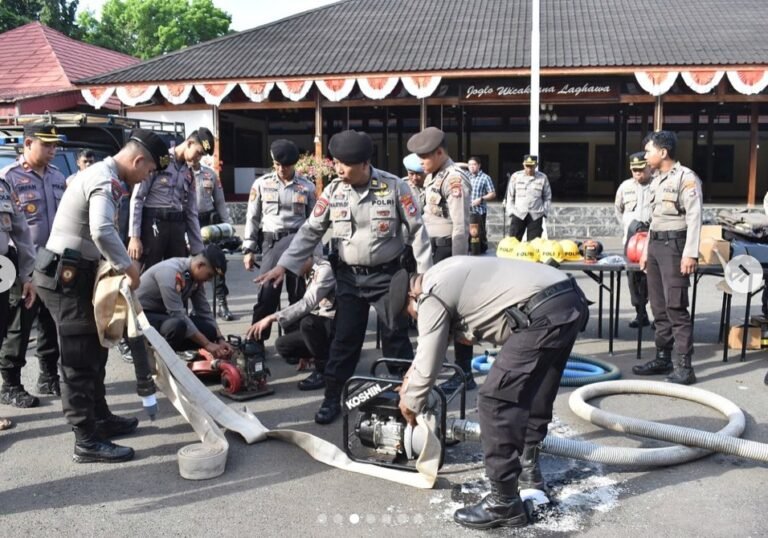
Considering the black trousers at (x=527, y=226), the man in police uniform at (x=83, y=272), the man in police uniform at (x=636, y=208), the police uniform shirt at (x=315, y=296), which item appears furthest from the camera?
the black trousers at (x=527, y=226)

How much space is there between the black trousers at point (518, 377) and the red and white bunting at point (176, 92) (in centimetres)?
1572

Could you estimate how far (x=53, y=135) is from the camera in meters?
5.57

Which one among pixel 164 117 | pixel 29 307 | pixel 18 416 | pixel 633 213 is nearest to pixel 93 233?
pixel 29 307

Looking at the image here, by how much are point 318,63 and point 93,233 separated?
46.5 feet

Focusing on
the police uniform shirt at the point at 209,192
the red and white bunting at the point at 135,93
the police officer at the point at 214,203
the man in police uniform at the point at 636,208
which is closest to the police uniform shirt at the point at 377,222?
the man in police uniform at the point at 636,208

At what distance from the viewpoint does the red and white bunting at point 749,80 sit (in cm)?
1495

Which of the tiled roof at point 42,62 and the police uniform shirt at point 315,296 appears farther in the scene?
the tiled roof at point 42,62

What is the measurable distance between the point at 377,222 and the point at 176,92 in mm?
14330

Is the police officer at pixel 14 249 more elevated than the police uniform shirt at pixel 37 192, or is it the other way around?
the police uniform shirt at pixel 37 192

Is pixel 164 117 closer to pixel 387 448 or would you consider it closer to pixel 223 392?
pixel 223 392

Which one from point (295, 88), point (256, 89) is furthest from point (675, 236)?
point (256, 89)

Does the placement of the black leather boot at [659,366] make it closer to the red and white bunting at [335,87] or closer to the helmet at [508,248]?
the helmet at [508,248]

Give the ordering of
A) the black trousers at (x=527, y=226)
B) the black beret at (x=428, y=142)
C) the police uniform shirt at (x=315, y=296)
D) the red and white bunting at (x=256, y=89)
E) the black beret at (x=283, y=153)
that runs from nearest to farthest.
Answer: the black beret at (x=428, y=142), the police uniform shirt at (x=315, y=296), the black beret at (x=283, y=153), the black trousers at (x=527, y=226), the red and white bunting at (x=256, y=89)

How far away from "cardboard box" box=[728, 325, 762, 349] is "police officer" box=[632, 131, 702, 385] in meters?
1.26
